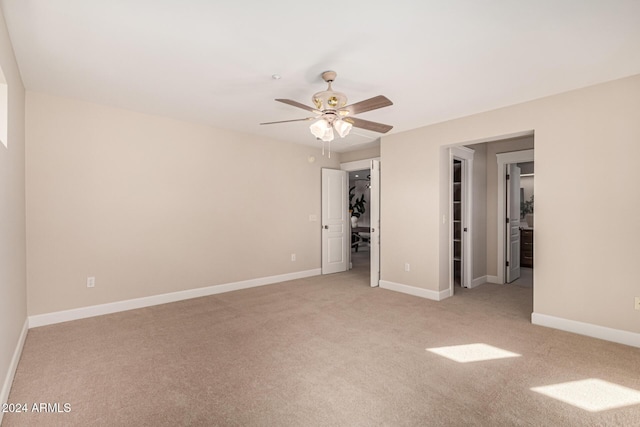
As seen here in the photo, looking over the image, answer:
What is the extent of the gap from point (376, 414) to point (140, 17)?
117 inches

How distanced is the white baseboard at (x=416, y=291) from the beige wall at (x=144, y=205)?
173 centimetres

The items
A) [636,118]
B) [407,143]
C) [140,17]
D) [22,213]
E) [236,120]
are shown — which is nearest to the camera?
[140,17]

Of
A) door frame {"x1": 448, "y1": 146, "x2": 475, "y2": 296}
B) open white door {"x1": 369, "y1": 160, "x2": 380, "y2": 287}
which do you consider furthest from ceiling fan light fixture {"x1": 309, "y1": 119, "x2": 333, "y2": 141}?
door frame {"x1": 448, "y1": 146, "x2": 475, "y2": 296}

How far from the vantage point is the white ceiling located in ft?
6.60

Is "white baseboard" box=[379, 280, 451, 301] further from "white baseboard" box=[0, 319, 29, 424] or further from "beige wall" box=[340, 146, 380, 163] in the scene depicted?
"white baseboard" box=[0, 319, 29, 424]

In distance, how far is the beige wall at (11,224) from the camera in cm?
212

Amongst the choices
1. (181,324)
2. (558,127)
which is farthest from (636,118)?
(181,324)

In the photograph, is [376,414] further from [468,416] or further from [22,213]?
[22,213]

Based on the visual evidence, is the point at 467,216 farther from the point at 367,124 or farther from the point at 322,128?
the point at 322,128

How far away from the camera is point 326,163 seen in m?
6.41

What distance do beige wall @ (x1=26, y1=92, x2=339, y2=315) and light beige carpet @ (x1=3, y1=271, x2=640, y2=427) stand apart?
22.9 inches

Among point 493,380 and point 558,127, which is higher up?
point 558,127

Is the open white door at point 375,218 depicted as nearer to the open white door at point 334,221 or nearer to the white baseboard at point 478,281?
the open white door at point 334,221

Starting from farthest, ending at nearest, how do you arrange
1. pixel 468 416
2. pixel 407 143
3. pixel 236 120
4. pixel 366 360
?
pixel 407 143 < pixel 236 120 < pixel 366 360 < pixel 468 416
